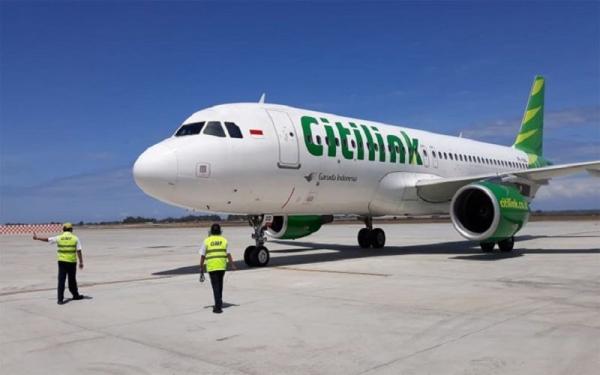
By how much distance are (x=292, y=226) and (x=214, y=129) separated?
5.76m

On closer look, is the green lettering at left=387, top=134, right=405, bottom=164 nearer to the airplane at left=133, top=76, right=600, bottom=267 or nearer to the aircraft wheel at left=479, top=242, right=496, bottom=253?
the airplane at left=133, top=76, right=600, bottom=267

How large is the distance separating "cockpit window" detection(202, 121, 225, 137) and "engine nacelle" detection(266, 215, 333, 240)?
17.6ft

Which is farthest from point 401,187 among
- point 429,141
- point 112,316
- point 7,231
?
point 7,231

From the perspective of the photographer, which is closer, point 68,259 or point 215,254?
point 215,254

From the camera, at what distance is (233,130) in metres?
12.9

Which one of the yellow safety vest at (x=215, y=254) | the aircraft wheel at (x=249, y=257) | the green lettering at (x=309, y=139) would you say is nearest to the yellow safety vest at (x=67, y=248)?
the yellow safety vest at (x=215, y=254)

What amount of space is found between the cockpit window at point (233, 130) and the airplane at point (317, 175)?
0.02 m

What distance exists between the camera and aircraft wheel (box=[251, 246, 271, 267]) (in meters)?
13.6

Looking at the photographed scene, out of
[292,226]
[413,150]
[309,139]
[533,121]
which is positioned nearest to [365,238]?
[292,226]

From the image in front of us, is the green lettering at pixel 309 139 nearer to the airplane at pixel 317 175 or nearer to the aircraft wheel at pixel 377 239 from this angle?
the airplane at pixel 317 175

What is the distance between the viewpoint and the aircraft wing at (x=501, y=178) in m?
15.8

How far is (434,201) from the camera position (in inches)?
713

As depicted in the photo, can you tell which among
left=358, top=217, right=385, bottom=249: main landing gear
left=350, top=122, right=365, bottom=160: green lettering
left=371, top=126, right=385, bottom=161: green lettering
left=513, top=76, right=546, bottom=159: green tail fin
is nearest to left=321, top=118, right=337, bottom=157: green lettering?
left=350, top=122, right=365, bottom=160: green lettering

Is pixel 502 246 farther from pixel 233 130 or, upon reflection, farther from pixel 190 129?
pixel 190 129
